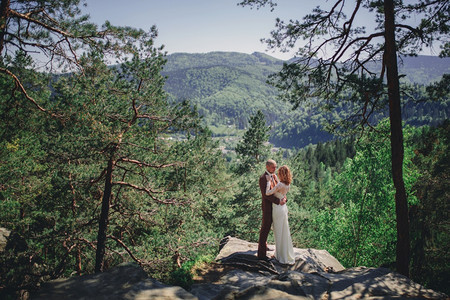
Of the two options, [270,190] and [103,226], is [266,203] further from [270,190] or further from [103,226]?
[103,226]

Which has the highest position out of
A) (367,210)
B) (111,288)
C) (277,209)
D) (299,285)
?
(277,209)

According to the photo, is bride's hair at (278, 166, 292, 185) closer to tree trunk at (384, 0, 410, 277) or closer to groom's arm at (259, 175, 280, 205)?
groom's arm at (259, 175, 280, 205)

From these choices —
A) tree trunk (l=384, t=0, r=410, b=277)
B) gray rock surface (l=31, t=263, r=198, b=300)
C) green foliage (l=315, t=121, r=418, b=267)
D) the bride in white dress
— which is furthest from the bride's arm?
green foliage (l=315, t=121, r=418, b=267)

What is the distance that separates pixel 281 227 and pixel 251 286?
214cm

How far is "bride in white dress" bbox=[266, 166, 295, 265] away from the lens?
6.48 metres

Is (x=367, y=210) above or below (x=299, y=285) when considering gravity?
below

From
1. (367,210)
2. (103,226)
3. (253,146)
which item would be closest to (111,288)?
(103,226)

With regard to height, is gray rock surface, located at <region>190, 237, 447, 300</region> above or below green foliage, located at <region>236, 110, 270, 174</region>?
below

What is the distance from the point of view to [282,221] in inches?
267

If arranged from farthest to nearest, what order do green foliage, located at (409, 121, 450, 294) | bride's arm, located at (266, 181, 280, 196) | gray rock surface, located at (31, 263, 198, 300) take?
green foliage, located at (409, 121, 450, 294), bride's arm, located at (266, 181, 280, 196), gray rock surface, located at (31, 263, 198, 300)

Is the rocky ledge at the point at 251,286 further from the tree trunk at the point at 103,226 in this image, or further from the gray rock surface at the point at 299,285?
the tree trunk at the point at 103,226

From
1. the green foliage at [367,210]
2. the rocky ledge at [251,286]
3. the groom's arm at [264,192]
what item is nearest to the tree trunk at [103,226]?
the rocky ledge at [251,286]

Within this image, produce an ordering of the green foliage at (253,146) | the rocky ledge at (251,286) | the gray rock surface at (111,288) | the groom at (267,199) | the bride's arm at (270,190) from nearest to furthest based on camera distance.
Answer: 1. the gray rock surface at (111,288)
2. the rocky ledge at (251,286)
3. the bride's arm at (270,190)
4. the groom at (267,199)
5. the green foliage at (253,146)

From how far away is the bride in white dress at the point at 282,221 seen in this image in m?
6.48
